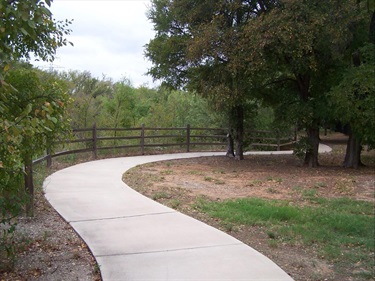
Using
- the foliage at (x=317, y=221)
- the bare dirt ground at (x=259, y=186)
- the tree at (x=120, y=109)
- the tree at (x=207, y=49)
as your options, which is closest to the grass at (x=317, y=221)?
the foliage at (x=317, y=221)

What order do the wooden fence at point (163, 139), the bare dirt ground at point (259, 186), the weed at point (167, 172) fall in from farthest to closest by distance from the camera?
the wooden fence at point (163, 139), the weed at point (167, 172), the bare dirt ground at point (259, 186)

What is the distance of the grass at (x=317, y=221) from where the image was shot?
22.7 ft

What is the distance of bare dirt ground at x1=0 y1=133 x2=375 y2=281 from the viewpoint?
587 cm

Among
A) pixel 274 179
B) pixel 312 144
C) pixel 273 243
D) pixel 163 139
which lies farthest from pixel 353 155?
pixel 273 243

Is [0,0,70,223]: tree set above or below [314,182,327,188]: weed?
above

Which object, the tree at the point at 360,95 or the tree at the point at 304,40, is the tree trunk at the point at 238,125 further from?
the tree at the point at 360,95

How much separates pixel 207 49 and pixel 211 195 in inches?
254

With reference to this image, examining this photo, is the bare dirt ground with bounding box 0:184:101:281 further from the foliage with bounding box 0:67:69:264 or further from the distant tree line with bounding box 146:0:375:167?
the distant tree line with bounding box 146:0:375:167

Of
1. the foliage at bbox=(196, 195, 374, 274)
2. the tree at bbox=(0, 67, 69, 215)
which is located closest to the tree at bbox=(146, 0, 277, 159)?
the foliage at bbox=(196, 195, 374, 274)

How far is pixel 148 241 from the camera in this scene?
6883 millimetres

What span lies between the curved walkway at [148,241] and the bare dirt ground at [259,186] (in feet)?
1.25

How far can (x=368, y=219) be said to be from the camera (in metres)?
8.54

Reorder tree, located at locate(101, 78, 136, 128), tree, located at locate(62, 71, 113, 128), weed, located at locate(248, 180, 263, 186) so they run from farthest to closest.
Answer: tree, located at locate(101, 78, 136, 128), tree, located at locate(62, 71, 113, 128), weed, located at locate(248, 180, 263, 186)

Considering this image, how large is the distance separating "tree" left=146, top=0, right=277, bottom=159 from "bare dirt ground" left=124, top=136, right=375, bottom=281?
8.62ft
